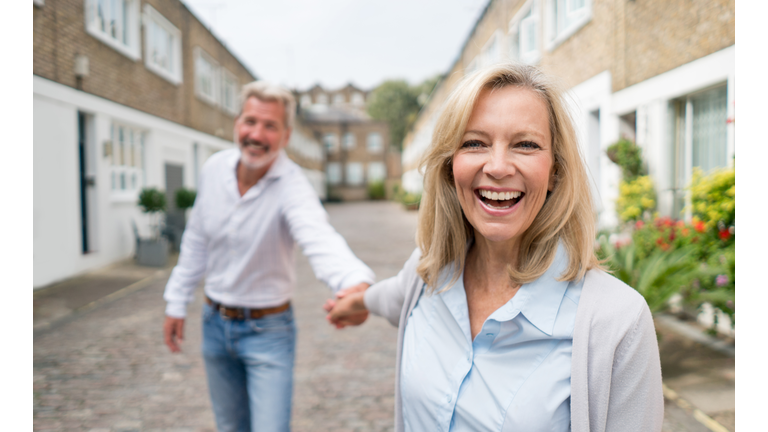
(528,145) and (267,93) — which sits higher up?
(267,93)

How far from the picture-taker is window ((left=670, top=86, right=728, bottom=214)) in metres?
5.77

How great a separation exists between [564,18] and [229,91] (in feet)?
44.4

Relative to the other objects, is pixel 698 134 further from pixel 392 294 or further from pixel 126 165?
pixel 126 165

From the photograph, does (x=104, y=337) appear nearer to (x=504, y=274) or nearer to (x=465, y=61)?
(x=504, y=274)

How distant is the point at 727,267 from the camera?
3.86 meters

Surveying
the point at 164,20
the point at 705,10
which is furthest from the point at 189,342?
the point at 164,20

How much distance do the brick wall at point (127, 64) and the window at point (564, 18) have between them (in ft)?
28.7

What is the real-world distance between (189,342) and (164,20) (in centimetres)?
1089

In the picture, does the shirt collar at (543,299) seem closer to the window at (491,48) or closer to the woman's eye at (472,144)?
the woman's eye at (472,144)

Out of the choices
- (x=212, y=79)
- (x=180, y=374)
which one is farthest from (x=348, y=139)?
(x=180, y=374)

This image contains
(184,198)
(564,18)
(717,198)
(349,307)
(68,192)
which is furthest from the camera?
(184,198)

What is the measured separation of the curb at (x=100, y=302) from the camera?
18.6 ft

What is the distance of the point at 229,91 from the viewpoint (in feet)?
63.9

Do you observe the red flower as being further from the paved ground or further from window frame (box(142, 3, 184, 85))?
window frame (box(142, 3, 184, 85))
